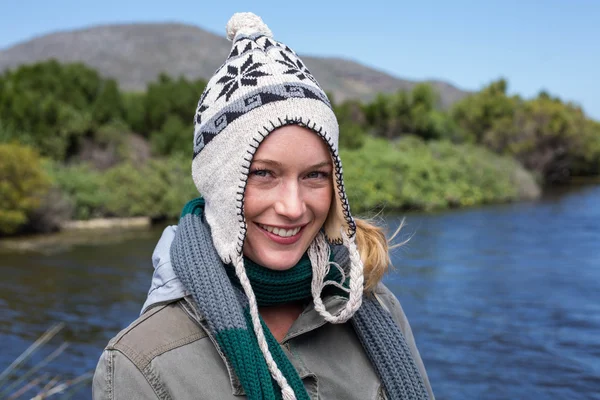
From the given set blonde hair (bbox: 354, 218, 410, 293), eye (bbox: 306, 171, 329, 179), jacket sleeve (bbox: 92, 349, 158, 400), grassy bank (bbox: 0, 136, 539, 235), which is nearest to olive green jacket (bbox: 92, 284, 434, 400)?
jacket sleeve (bbox: 92, 349, 158, 400)

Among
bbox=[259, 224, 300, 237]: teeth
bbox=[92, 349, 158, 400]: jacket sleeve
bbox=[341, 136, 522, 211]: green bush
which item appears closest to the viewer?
bbox=[92, 349, 158, 400]: jacket sleeve

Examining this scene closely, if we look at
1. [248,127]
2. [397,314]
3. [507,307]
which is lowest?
[507,307]

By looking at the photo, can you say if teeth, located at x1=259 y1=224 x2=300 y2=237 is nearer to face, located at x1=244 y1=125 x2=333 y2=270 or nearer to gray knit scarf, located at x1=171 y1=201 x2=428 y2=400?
face, located at x1=244 y1=125 x2=333 y2=270

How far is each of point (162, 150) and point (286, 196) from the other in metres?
27.0

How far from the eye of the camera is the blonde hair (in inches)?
72.7

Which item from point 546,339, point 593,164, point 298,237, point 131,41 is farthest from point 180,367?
point 131,41

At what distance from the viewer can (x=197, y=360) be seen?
4.98 ft

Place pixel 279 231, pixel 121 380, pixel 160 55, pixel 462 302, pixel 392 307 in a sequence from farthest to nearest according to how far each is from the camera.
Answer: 1. pixel 160 55
2. pixel 462 302
3. pixel 392 307
4. pixel 279 231
5. pixel 121 380

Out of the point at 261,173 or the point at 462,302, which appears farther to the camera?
the point at 462,302

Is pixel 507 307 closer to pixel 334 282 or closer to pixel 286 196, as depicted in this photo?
pixel 334 282

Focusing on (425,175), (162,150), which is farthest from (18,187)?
(425,175)

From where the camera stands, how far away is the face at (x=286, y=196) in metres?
1.57

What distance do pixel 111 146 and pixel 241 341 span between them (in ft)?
90.9

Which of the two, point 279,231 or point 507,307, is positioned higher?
point 279,231
